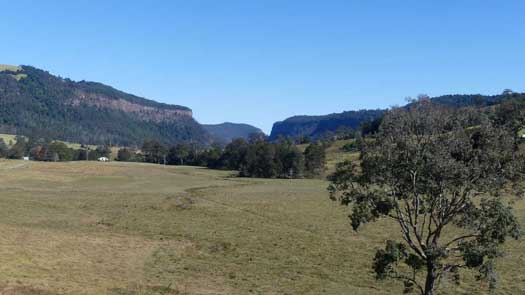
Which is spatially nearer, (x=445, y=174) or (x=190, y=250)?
(x=445, y=174)

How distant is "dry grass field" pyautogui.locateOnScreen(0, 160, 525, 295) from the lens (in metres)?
32.7

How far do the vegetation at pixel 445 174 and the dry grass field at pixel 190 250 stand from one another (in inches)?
363

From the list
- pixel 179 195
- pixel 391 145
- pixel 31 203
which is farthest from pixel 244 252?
pixel 179 195

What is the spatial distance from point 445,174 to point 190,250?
26.9 metres

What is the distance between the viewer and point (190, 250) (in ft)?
149

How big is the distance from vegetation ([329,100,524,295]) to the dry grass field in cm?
923

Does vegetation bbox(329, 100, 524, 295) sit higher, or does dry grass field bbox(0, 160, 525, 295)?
vegetation bbox(329, 100, 524, 295)

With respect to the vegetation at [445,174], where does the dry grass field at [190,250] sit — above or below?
below

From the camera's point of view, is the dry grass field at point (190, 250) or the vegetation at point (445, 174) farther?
the dry grass field at point (190, 250)

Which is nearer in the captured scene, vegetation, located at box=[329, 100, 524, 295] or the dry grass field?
vegetation, located at box=[329, 100, 524, 295]

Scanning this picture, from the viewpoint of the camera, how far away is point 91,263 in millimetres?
37438

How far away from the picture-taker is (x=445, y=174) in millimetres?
23359

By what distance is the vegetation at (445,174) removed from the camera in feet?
77.5

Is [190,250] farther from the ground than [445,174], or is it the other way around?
[445,174]
